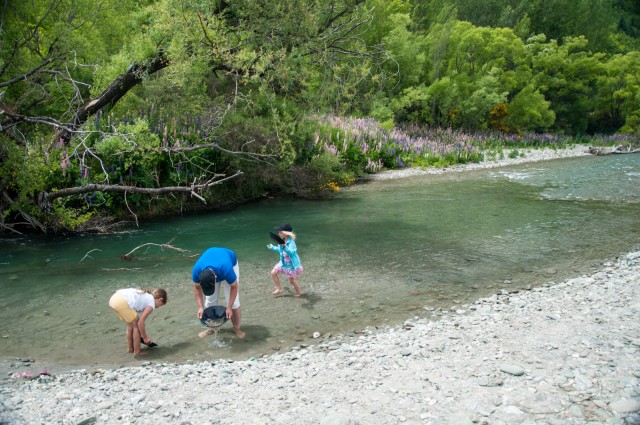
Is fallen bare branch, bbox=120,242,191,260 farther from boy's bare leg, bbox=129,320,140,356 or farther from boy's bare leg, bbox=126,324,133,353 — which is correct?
boy's bare leg, bbox=129,320,140,356

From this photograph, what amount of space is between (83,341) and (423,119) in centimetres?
3383

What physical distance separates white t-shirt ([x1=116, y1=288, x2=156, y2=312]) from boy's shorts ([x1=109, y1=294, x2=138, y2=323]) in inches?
4.0

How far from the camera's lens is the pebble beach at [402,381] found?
17.1 ft

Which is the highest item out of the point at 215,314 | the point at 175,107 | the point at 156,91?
the point at 156,91

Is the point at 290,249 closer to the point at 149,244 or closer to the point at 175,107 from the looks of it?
the point at 149,244

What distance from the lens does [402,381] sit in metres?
5.92

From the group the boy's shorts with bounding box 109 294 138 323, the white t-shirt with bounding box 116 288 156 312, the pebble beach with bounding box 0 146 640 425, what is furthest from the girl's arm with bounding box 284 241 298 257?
the boy's shorts with bounding box 109 294 138 323

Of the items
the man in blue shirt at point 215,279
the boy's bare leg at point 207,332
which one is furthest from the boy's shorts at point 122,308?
the boy's bare leg at point 207,332

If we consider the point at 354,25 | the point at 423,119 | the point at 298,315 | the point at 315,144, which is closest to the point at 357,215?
the point at 315,144

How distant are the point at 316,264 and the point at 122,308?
5.08 m

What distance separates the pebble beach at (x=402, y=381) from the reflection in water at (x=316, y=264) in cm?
72

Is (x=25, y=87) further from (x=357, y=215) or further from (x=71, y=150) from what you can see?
(x=357, y=215)

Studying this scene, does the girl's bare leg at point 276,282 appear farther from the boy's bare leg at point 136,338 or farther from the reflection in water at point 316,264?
the boy's bare leg at point 136,338

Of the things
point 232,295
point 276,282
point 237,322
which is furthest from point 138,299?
point 276,282
